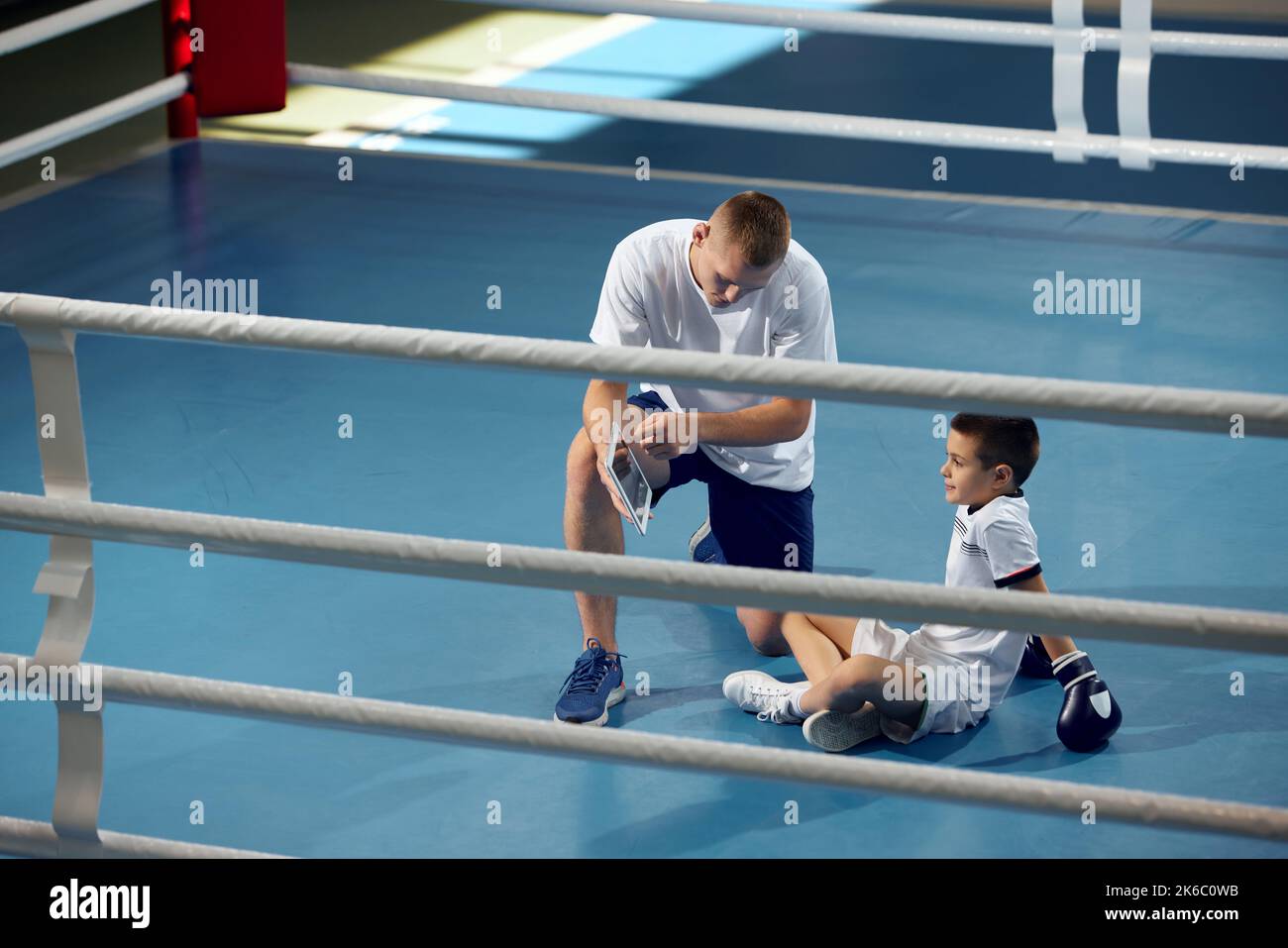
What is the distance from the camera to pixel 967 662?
285 centimetres

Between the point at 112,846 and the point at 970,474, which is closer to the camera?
the point at 112,846

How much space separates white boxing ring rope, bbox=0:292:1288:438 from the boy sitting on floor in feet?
3.41

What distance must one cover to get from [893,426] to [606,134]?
2578 millimetres

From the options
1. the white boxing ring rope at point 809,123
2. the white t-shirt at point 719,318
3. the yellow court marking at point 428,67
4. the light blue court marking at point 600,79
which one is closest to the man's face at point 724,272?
the white t-shirt at point 719,318

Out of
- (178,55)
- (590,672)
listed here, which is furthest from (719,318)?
(178,55)

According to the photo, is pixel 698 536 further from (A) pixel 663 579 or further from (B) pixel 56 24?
(B) pixel 56 24

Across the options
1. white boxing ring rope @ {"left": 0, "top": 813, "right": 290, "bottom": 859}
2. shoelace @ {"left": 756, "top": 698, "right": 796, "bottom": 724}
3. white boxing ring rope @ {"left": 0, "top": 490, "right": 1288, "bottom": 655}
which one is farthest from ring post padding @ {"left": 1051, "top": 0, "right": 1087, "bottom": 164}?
white boxing ring rope @ {"left": 0, "top": 813, "right": 290, "bottom": 859}

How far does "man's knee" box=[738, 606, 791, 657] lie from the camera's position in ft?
10.2

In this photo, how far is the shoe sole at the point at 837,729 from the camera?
2.82 metres

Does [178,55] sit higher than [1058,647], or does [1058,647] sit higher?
[178,55]

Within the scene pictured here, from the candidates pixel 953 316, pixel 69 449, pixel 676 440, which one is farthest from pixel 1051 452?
pixel 69 449

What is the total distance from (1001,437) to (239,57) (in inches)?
153

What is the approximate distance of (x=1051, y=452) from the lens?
386 centimetres

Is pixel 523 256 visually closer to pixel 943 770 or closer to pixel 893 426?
pixel 893 426
